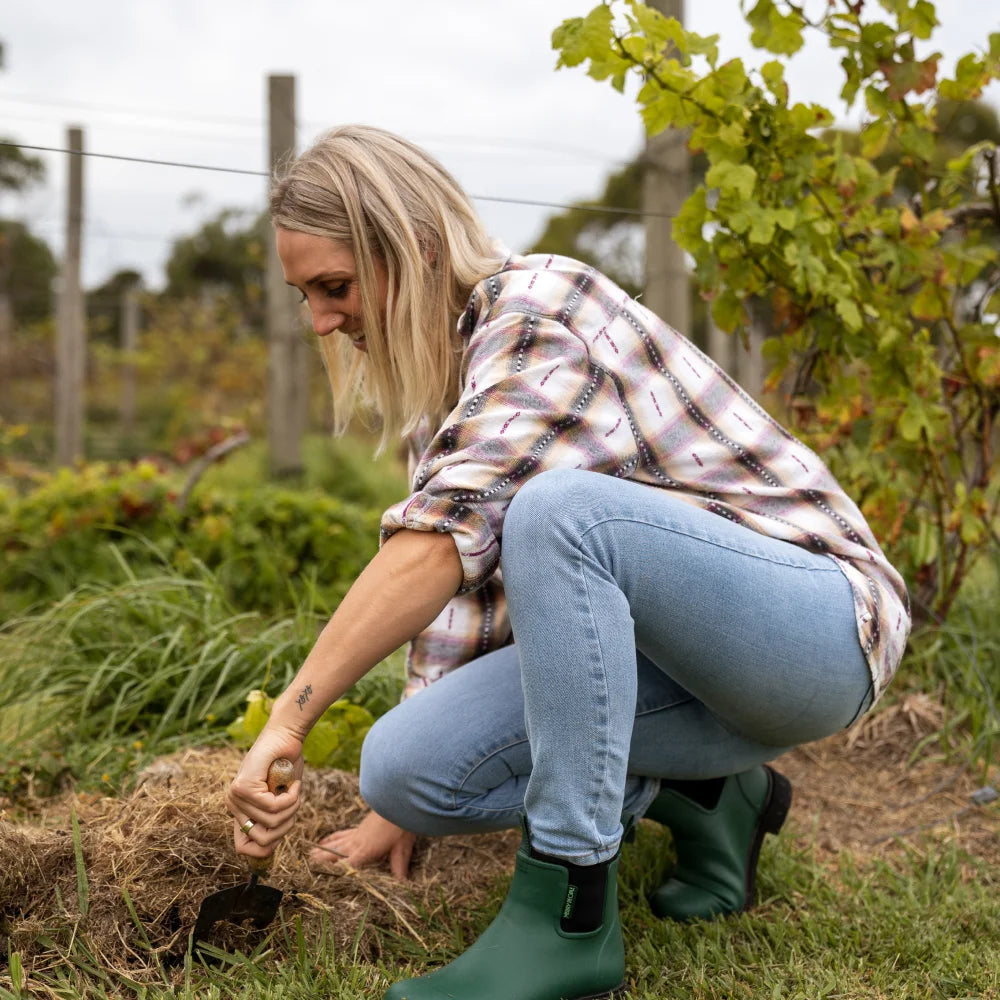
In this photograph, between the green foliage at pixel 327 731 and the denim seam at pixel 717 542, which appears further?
the green foliage at pixel 327 731

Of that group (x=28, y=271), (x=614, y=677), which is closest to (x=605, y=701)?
(x=614, y=677)

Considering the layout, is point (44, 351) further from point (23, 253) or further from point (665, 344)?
point (665, 344)

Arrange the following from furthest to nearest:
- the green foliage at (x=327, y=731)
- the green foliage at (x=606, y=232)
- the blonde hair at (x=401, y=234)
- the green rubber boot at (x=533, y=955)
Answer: the green foliage at (x=606, y=232) → the green foliage at (x=327, y=731) → the blonde hair at (x=401, y=234) → the green rubber boot at (x=533, y=955)

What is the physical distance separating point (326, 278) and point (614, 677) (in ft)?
2.38

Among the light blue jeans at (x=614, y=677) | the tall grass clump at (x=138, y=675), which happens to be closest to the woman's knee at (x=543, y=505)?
the light blue jeans at (x=614, y=677)

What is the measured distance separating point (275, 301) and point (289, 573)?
142 cm

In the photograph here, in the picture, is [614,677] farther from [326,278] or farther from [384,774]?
[326,278]

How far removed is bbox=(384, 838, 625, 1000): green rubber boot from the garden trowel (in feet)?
0.85

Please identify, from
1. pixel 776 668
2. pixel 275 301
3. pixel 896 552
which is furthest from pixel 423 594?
pixel 275 301

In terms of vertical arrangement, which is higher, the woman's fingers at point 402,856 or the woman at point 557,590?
the woman at point 557,590

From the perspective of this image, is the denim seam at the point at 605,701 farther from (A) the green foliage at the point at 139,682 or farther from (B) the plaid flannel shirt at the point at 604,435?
(A) the green foliage at the point at 139,682

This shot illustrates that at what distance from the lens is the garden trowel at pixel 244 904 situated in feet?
4.82

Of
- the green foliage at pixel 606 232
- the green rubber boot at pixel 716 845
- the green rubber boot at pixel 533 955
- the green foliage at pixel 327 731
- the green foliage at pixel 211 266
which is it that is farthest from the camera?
the green foliage at pixel 211 266

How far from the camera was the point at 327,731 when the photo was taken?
77.1 inches
